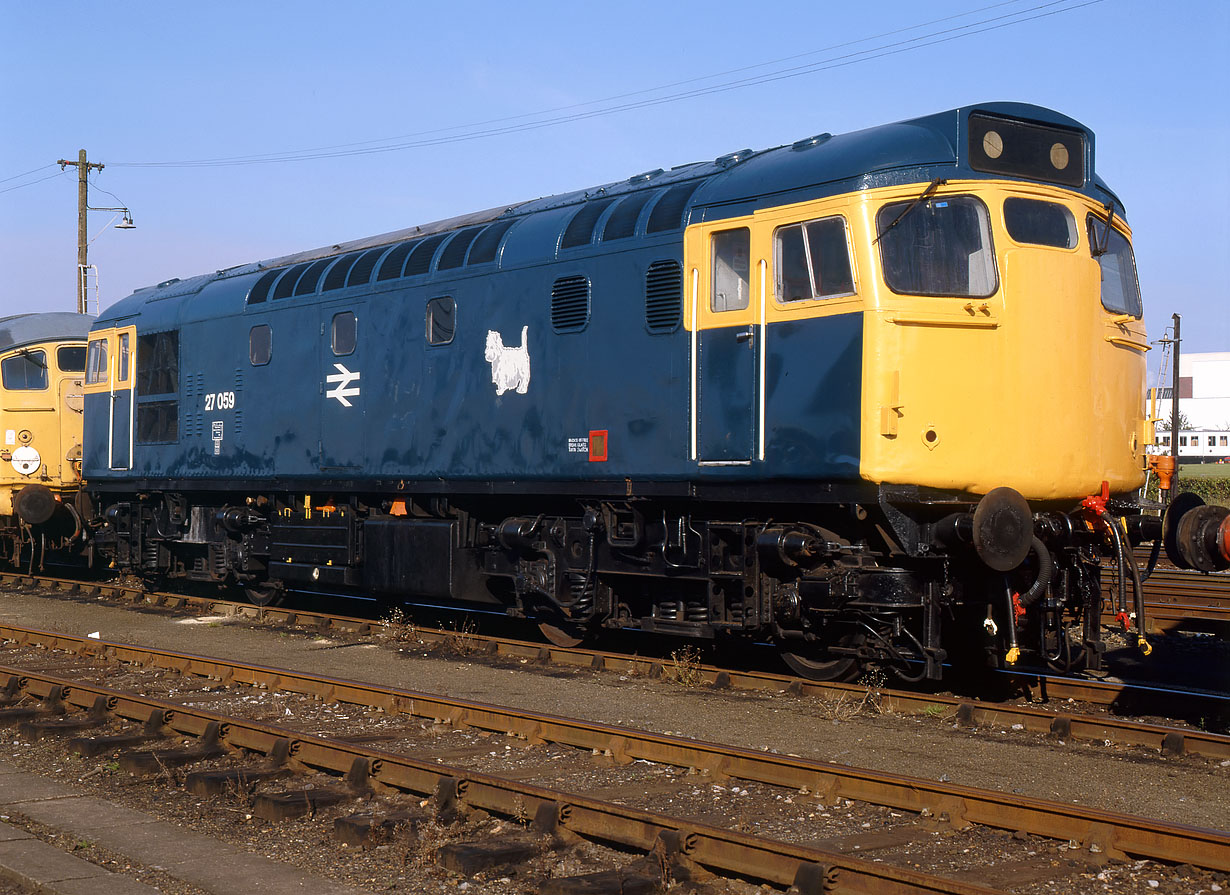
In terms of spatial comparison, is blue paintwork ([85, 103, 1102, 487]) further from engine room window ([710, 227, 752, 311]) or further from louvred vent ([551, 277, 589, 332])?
engine room window ([710, 227, 752, 311])

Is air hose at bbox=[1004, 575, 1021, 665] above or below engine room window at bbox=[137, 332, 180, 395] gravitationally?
below

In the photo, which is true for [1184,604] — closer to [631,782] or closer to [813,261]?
[813,261]

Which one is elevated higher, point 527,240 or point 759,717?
point 527,240

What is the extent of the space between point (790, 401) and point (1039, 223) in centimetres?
220

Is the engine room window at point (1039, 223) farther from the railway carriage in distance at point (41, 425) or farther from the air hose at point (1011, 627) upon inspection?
the railway carriage in distance at point (41, 425)

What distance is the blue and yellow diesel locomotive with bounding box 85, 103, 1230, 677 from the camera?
888 cm

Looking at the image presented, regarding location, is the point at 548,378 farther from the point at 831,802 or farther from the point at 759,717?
the point at 831,802

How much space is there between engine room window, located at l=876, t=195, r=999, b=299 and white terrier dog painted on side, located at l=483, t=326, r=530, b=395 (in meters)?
4.07

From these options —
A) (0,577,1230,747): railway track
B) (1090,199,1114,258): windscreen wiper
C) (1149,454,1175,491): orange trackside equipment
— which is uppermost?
(1090,199,1114,258): windscreen wiper

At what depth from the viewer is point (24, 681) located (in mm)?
10492

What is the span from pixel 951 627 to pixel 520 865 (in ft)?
18.3

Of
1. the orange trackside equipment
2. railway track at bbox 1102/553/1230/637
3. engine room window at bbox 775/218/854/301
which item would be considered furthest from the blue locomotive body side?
railway track at bbox 1102/553/1230/637

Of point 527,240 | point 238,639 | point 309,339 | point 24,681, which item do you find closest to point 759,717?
point 527,240

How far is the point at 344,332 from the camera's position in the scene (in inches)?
559
